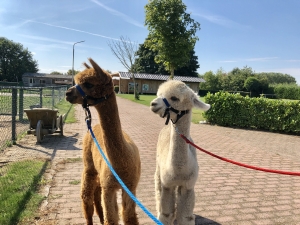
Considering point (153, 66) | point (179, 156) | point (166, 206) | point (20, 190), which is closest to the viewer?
point (179, 156)

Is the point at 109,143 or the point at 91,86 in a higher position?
the point at 91,86

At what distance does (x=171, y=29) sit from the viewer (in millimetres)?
19891

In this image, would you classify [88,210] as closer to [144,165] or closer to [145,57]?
[144,165]

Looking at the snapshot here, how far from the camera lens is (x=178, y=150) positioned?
272 centimetres

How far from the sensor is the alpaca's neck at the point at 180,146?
8.89ft

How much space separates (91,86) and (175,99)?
35.7 inches

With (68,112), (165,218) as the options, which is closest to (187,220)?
(165,218)

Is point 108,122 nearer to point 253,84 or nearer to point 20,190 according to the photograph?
point 20,190

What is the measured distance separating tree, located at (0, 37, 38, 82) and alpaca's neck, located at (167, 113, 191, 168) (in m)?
72.1

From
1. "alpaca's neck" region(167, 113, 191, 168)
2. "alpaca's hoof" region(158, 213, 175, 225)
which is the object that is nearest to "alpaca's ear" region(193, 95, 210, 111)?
"alpaca's neck" region(167, 113, 191, 168)

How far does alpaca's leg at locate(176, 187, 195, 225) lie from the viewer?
277 centimetres

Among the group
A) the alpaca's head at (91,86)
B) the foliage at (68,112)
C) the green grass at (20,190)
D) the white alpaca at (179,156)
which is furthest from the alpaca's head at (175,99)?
the foliage at (68,112)

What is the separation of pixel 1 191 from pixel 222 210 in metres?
3.48

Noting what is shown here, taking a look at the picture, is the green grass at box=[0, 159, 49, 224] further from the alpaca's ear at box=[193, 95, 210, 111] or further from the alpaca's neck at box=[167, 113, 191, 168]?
the alpaca's ear at box=[193, 95, 210, 111]
